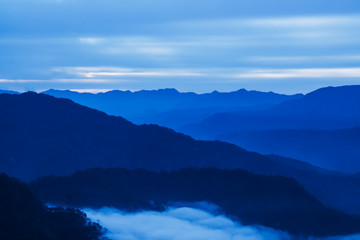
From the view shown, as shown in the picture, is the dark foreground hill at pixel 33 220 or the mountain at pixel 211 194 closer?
the dark foreground hill at pixel 33 220

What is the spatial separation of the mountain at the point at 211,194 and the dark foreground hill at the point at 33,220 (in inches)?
899

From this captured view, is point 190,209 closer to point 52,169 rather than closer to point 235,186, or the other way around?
point 235,186

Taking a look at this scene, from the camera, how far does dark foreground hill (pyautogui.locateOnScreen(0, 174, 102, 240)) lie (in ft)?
243

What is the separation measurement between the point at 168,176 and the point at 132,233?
49.2m

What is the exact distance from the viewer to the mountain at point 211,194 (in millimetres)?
119562

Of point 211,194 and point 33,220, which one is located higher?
point 211,194

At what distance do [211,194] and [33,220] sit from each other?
2574 inches

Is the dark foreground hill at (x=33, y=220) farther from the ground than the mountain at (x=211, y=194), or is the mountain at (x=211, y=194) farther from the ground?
the mountain at (x=211, y=194)

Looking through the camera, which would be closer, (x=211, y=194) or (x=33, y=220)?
(x=33, y=220)

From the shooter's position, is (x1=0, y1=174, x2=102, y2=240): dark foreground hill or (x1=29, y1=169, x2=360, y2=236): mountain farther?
(x1=29, y1=169, x2=360, y2=236): mountain

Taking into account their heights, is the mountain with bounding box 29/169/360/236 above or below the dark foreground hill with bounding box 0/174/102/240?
above

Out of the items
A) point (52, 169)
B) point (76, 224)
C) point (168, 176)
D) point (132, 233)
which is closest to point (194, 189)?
point (168, 176)

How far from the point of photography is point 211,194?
138 m

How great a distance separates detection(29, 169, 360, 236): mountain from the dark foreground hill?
899 inches
